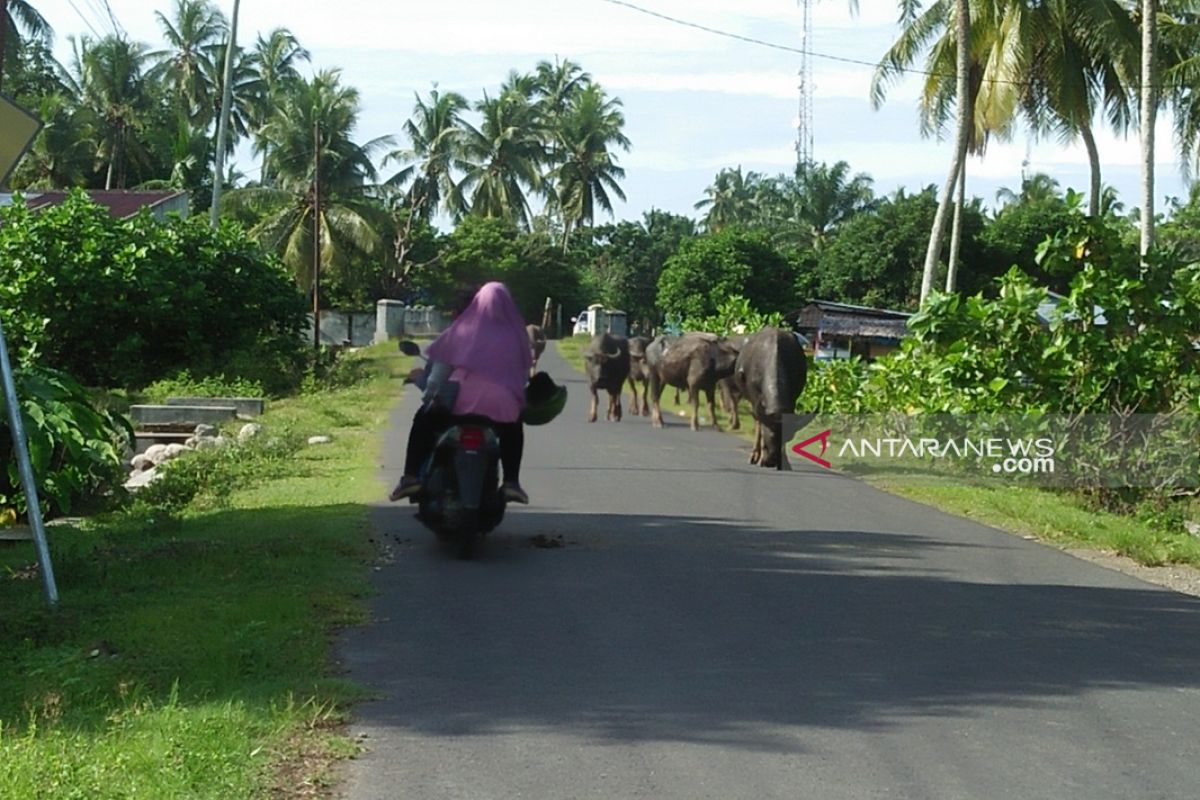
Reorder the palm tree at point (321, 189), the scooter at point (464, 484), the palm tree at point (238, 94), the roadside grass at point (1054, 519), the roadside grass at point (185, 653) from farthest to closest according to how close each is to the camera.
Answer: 1. the palm tree at point (238, 94)
2. the palm tree at point (321, 189)
3. the roadside grass at point (1054, 519)
4. the scooter at point (464, 484)
5. the roadside grass at point (185, 653)

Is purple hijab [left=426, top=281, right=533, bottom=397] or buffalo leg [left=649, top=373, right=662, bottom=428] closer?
purple hijab [left=426, top=281, right=533, bottom=397]

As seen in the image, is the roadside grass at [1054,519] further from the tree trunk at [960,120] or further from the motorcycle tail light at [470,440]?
the tree trunk at [960,120]

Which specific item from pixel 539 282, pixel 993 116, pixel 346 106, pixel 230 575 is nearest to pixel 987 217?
pixel 346 106

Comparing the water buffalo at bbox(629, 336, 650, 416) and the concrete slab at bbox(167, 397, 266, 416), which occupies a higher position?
the water buffalo at bbox(629, 336, 650, 416)

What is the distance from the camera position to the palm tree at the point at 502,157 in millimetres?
65938

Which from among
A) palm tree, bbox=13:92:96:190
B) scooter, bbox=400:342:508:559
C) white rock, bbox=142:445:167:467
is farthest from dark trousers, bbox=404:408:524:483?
palm tree, bbox=13:92:96:190

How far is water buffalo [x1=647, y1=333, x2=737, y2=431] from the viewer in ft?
76.6

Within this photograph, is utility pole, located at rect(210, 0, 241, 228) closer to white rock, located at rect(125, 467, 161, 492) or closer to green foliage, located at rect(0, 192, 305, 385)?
green foliage, located at rect(0, 192, 305, 385)

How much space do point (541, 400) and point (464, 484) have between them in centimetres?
98

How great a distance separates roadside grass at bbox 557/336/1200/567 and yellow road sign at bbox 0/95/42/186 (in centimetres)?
808

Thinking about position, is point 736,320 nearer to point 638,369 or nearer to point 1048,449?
point 638,369

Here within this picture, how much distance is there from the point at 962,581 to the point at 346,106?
43.9 m

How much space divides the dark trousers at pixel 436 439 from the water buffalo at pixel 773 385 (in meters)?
6.91

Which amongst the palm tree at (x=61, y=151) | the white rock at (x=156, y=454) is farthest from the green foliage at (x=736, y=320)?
the palm tree at (x=61, y=151)
